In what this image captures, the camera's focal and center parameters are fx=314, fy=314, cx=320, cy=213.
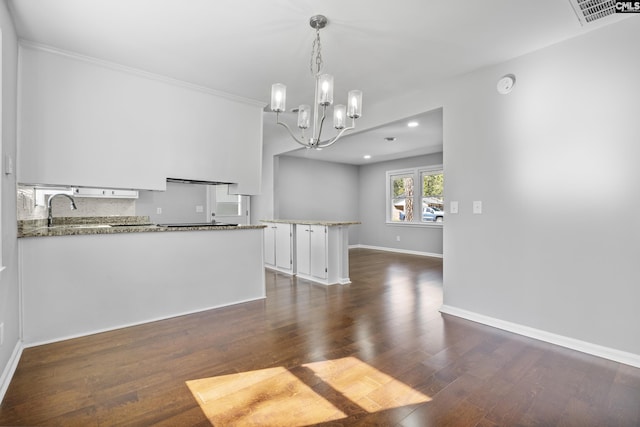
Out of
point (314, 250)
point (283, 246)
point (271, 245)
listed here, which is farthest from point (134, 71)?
point (271, 245)

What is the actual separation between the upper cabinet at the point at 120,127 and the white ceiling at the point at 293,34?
217 millimetres

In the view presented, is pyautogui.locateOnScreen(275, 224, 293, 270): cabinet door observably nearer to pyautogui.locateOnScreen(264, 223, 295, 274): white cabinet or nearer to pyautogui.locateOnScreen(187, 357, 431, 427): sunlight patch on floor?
pyautogui.locateOnScreen(264, 223, 295, 274): white cabinet

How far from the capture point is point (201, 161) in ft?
12.2

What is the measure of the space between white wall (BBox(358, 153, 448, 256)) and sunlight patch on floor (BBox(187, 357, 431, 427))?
19.1 feet

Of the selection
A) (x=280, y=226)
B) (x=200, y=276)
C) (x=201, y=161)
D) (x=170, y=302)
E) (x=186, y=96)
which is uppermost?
(x=186, y=96)

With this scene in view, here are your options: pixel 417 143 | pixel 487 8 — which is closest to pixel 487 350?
pixel 487 8

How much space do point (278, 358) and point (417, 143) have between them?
17.2ft

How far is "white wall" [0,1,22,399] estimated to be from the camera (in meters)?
1.99

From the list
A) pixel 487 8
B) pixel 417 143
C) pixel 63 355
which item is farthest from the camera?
pixel 417 143

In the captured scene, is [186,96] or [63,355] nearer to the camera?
[63,355]

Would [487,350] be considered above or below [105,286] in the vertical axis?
below

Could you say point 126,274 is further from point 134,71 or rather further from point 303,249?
point 303,249

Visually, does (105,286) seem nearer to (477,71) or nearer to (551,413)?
(551,413)

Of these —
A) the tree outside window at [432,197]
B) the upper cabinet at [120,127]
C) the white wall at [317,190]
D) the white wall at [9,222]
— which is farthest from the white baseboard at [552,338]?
the white wall at [317,190]
